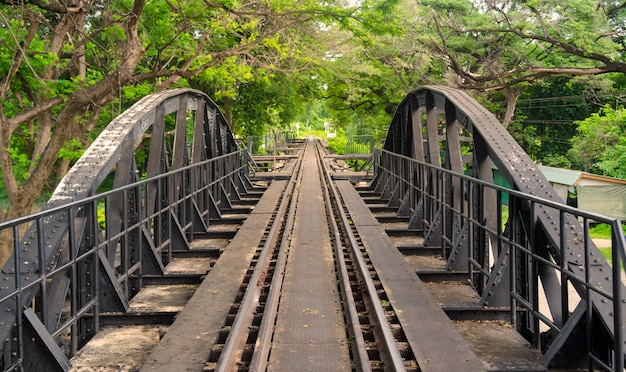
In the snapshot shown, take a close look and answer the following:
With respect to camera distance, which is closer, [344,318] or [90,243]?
[90,243]

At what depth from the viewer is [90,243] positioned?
513 cm

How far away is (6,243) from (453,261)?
11127mm

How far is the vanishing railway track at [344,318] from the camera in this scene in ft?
14.2

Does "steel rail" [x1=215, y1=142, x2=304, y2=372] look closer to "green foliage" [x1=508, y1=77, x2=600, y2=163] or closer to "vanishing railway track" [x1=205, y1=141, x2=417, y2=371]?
"vanishing railway track" [x1=205, y1=141, x2=417, y2=371]

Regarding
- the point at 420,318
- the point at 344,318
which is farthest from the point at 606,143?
the point at 344,318

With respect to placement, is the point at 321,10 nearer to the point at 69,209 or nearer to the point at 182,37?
the point at 182,37

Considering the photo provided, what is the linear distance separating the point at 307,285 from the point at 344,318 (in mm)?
1113

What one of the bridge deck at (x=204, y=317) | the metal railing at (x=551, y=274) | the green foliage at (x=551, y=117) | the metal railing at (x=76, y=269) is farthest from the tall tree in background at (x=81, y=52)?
the green foliage at (x=551, y=117)

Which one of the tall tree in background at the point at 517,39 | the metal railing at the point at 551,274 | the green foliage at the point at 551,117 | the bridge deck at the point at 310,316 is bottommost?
the bridge deck at the point at 310,316

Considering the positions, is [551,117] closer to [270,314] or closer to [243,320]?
[270,314]

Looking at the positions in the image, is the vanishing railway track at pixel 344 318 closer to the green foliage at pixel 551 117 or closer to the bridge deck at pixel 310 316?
the bridge deck at pixel 310 316

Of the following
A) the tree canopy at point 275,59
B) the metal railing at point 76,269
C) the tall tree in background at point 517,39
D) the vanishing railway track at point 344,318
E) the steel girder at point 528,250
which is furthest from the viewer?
the tall tree in background at point 517,39

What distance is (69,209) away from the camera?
450 cm

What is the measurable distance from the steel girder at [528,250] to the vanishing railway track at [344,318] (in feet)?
3.66
